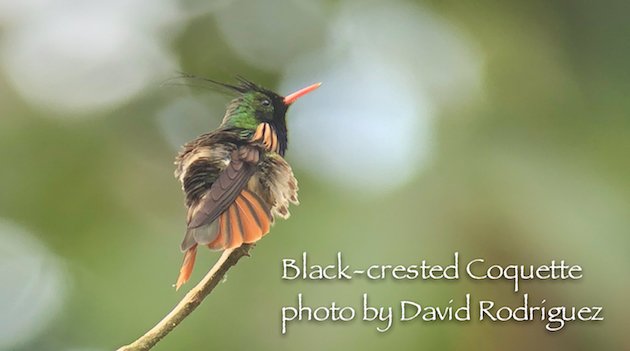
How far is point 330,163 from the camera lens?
6.61ft

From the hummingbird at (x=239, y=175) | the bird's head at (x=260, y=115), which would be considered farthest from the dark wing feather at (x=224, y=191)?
the bird's head at (x=260, y=115)

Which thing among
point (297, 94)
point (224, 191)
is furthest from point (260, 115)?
point (224, 191)

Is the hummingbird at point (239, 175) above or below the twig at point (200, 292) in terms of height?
above

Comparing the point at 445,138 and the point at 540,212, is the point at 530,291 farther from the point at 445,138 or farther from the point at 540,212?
the point at 445,138

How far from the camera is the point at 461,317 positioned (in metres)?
1.88

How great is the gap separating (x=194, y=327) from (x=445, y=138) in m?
0.78

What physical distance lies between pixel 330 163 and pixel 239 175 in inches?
17.4

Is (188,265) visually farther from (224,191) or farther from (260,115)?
(260,115)

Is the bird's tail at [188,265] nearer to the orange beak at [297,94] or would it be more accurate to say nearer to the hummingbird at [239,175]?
the hummingbird at [239,175]

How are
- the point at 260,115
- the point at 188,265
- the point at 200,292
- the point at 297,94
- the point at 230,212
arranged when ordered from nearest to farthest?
the point at 200,292 → the point at 230,212 → the point at 188,265 → the point at 260,115 → the point at 297,94

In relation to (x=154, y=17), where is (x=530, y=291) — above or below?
below

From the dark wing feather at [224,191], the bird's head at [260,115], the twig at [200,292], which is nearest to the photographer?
the twig at [200,292]

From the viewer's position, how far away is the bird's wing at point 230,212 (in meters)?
1.49

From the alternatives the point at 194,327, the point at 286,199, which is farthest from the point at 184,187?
the point at 194,327
